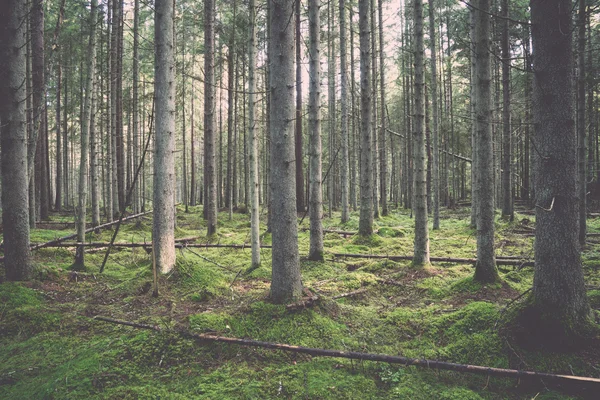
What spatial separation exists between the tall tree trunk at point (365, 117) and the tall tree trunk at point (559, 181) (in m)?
5.93

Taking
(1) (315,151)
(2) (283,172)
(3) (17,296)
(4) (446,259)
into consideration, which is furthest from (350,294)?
(3) (17,296)

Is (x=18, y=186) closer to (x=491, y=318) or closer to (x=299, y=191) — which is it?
(x=491, y=318)

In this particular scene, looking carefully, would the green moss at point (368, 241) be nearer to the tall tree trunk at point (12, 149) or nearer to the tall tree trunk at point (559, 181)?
the tall tree trunk at point (559, 181)

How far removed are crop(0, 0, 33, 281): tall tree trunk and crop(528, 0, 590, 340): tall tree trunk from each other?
726 cm

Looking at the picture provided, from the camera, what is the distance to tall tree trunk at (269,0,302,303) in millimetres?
4184

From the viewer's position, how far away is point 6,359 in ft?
11.4

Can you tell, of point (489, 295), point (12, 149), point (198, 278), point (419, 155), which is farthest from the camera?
point (419, 155)

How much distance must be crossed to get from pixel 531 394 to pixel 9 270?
710 centimetres

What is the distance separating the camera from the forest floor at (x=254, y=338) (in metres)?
3.02

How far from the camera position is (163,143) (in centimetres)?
600

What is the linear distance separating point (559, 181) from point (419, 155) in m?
3.42

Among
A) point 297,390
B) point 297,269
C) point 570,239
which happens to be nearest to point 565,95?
point 570,239

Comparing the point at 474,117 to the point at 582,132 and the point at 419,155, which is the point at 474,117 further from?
the point at 582,132

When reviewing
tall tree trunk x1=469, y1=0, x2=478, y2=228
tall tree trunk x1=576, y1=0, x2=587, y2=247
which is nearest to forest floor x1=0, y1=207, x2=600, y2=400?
tall tree trunk x1=469, y1=0, x2=478, y2=228
